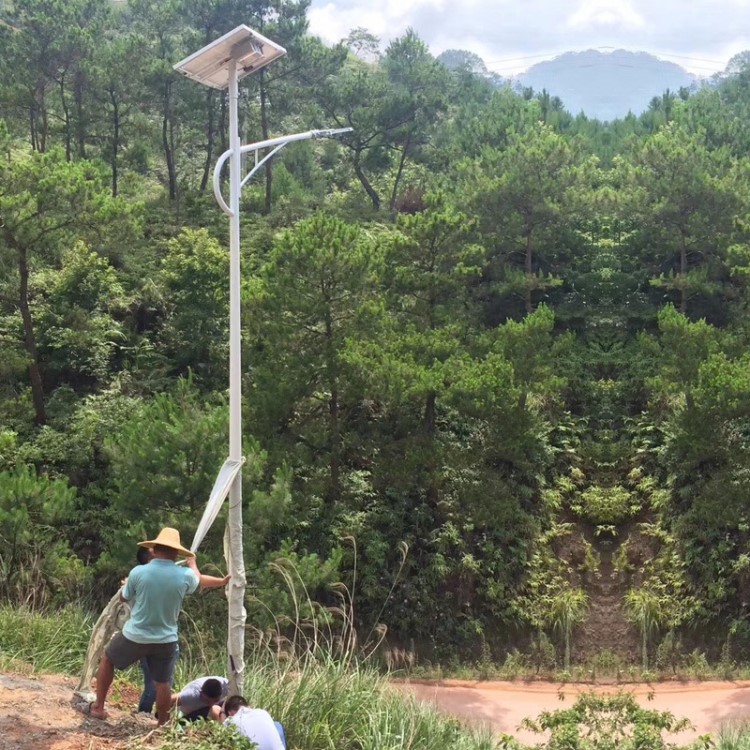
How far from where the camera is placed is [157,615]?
4891 millimetres

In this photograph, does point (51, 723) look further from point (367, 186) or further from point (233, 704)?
point (367, 186)

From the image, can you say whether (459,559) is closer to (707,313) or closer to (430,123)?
(707,313)

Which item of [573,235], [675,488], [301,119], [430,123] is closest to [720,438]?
[675,488]

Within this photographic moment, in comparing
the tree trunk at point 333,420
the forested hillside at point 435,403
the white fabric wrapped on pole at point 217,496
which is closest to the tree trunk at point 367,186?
the forested hillside at point 435,403

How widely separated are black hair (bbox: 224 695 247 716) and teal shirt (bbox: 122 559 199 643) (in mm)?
506

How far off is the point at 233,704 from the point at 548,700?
25.1 feet

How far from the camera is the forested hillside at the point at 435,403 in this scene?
35.6 feet

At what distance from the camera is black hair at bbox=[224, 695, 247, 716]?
4.79m

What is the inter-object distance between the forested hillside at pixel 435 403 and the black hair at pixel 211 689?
4.13m

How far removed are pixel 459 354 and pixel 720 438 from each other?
4.19m

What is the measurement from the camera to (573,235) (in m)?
18.5

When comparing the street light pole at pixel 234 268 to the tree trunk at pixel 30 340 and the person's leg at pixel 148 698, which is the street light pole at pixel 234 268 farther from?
the tree trunk at pixel 30 340

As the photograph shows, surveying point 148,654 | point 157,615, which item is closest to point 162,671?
point 148,654

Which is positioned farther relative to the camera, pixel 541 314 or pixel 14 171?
pixel 541 314
